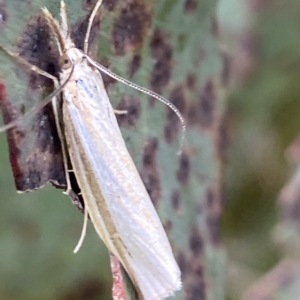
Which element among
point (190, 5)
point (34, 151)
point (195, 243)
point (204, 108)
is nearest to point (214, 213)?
point (195, 243)

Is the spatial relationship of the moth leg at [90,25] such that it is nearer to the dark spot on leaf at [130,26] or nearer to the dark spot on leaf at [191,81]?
the dark spot on leaf at [130,26]

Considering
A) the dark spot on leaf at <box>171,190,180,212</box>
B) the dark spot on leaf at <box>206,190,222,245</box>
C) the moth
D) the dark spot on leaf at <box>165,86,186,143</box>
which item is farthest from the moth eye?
the dark spot on leaf at <box>206,190,222,245</box>

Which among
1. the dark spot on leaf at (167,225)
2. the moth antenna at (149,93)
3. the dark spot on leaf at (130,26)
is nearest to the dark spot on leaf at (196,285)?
the dark spot on leaf at (167,225)

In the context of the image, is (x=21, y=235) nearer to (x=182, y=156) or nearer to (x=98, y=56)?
(x=182, y=156)

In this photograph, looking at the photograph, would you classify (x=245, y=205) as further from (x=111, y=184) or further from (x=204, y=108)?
(x=111, y=184)

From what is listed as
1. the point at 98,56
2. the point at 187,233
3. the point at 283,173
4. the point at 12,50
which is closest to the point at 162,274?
the point at 187,233

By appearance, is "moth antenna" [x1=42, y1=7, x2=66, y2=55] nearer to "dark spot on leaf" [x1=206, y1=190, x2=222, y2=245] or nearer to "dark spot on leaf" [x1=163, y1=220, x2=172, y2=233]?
"dark spot on leaf" [x1=163, y1=220, x2=172, y2=233]

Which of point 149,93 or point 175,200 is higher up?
point 149,93
